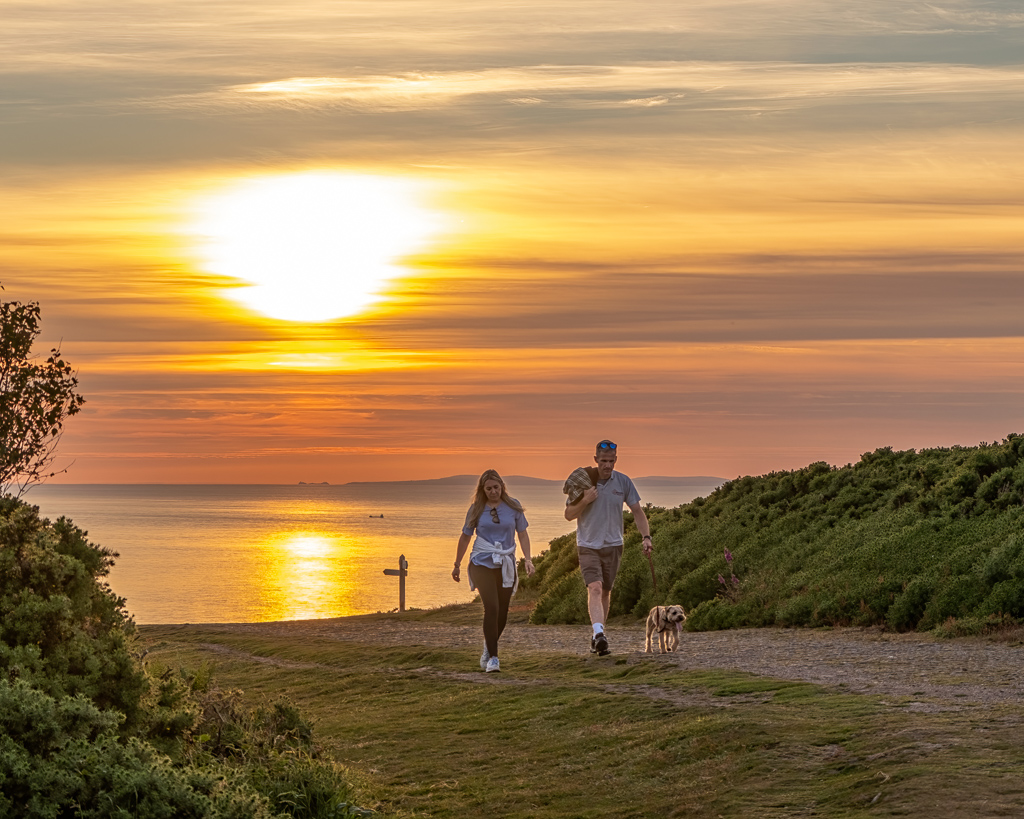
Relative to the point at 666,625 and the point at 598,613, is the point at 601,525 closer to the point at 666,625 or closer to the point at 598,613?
the point at 598,613

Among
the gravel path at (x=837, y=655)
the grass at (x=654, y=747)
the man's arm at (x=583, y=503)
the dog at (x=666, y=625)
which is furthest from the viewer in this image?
the man's arm at (x=583, y=503)

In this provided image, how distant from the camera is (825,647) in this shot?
14.9 meters

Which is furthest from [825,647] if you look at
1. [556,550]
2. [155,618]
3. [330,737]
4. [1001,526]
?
[155,618]

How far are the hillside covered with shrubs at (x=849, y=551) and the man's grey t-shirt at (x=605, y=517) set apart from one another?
458 cm

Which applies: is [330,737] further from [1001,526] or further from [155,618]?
[155,618]

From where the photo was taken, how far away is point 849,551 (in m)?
19.9

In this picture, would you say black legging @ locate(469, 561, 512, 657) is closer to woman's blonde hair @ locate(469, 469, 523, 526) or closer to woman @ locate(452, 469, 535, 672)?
woman @ locate(452, 469, 535, 672)

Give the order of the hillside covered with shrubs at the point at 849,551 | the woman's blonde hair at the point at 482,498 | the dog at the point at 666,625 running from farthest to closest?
the hillside covered with shrubs at the point at 849,551 < the dog at the point at 666,625 < the woman's blonde hair at the point at 482,498

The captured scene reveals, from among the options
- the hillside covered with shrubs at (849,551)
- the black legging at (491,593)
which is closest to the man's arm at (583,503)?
the black legging at (491,593)

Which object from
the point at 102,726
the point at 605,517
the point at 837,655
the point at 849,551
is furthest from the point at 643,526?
the point at 102,726

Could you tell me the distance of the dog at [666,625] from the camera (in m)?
14.2

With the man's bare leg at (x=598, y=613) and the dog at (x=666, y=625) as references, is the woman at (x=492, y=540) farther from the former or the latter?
the dog at (x=666, y=625)

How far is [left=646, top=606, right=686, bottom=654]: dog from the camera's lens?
14234 millimetres

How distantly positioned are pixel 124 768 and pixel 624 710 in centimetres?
524
